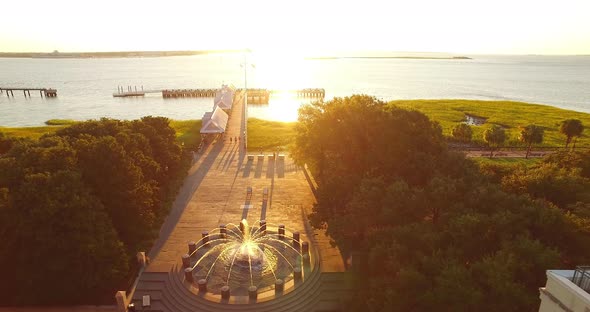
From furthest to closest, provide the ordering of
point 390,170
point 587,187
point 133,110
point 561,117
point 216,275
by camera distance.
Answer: point 133,110
point 561,117
point 390,170
point 216,275
point 587,187

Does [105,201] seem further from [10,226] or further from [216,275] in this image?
[216,275]

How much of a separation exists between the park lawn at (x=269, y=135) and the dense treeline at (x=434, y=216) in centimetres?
2151

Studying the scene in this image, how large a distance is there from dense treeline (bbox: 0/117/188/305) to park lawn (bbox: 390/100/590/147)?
4888 centimetres

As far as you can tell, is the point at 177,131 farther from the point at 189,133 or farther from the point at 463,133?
the point at 463,133

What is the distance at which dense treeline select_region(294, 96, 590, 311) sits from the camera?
44.5 ft

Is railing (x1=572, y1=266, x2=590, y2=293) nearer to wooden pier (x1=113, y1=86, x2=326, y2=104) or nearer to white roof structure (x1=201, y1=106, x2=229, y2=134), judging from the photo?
white roof structure (x1=201, y1=106, x2=229, y2=134)

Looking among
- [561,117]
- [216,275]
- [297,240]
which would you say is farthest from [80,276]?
[561,117]

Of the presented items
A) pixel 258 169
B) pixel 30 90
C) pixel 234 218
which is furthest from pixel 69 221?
pixel 30 90

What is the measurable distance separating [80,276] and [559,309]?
71.3ft

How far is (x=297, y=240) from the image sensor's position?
25641mm

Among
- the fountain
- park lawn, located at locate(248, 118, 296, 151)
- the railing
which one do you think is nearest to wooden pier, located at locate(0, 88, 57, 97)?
park lawn, located at locate(248, 118, 296, 151)

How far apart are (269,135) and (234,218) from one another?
3233cm

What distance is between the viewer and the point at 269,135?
61.0 m

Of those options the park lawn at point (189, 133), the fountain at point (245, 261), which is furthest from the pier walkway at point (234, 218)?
the park lawn at point (189, 133)
